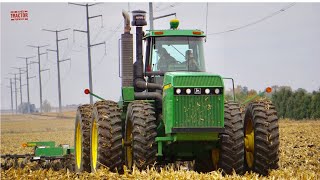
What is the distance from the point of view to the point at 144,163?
1180 cm

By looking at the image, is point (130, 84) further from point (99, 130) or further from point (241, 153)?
point (241, 153)

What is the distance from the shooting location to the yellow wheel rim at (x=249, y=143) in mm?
12820

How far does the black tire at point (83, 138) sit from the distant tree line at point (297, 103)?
39671 millimetres

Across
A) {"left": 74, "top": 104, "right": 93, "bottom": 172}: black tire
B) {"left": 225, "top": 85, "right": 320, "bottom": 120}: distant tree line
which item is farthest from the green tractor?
{"left": 225, "top": 85, "right": 320, "bottom": 120}: distant tree line

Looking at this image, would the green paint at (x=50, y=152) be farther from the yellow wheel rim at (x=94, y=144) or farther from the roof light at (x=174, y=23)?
the roof light at (x=174, y=23)

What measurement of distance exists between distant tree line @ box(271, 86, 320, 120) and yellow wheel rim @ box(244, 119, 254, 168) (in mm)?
41431

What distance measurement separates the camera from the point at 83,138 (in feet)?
48.5

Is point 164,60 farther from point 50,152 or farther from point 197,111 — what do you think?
point 50,152

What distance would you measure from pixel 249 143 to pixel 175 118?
187cm

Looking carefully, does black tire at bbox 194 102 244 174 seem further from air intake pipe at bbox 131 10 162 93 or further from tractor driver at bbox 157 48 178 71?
air intake pipe at bbox 131 10 162 93

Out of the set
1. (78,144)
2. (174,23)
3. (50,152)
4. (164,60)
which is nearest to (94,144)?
(164,60)

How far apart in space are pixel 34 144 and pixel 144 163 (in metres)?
7.44

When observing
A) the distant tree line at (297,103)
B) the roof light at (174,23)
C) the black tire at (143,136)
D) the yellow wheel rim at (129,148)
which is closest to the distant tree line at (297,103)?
the distant tree line at (297,103)

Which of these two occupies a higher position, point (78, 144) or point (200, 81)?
point (200, 81)
